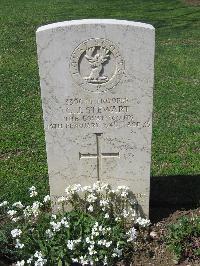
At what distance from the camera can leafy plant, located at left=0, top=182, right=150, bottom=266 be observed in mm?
4820

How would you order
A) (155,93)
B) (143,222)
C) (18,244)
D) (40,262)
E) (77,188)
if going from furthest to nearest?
(155,93), (77,188), (143,222), (18,244), (40,262)

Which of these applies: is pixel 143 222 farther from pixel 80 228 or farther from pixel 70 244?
pixel 70 244

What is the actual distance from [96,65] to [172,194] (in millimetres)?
2221

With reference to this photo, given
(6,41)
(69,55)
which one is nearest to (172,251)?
(69,55)

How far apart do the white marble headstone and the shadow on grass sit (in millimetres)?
461

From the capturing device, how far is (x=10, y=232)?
202 inches

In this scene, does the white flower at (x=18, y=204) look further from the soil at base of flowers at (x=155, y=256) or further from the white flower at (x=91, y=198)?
the white flower at (x=91, y=198)

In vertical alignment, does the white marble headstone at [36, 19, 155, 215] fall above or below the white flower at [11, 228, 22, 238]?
above

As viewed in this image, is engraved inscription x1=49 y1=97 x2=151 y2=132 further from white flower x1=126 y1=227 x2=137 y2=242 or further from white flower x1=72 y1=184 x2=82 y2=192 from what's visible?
white flower x1=126 y1=227 x2=137 y2=242

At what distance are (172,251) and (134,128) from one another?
4.29ft

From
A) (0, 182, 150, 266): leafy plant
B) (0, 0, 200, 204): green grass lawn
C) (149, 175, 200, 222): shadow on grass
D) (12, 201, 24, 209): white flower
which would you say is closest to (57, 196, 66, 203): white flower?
(0, 182, 150, 266): leafy plant

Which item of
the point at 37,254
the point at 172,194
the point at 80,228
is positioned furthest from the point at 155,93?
the point at 37,254

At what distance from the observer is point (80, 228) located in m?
5.01

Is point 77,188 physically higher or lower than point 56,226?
higher
